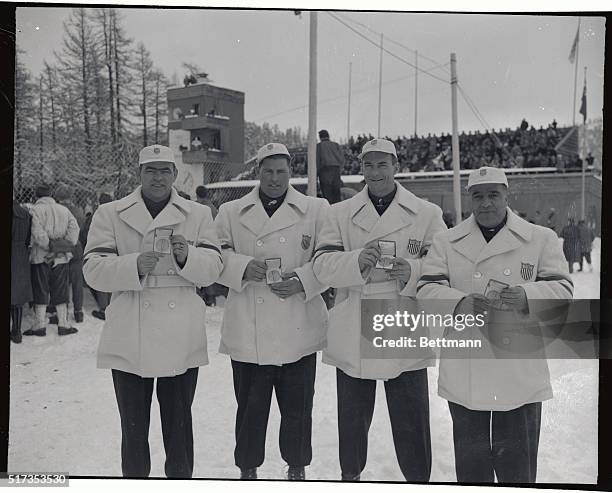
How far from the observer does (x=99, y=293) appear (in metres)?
3.73

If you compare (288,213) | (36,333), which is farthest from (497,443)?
(36,333)

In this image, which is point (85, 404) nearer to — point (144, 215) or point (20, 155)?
point (144, 215)

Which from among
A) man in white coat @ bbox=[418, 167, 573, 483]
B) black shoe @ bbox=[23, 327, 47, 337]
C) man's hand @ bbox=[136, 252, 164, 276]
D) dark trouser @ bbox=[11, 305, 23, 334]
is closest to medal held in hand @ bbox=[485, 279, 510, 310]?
man in white coat @ bbox=[418, 167, 573, 483]

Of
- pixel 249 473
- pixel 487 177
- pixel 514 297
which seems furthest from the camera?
pixel 249 473

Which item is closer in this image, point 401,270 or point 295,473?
point 401,270

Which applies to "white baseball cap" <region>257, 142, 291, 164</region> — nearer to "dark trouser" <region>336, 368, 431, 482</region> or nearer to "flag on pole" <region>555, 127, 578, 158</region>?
"dark trouser" <region>336, 368, 431, 482</region>

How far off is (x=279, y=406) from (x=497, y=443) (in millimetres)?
1279

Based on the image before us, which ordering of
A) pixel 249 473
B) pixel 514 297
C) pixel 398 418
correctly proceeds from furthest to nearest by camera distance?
pixel 249 473, pixel 398 418, pixel 514 297

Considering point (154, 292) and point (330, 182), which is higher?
point (330, 182)

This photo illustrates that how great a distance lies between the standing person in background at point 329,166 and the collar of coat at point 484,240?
718 mm

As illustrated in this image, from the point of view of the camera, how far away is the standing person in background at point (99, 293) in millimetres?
3719

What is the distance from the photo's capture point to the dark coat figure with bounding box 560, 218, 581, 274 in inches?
143

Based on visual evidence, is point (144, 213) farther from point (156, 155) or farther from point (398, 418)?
point (398, 418)

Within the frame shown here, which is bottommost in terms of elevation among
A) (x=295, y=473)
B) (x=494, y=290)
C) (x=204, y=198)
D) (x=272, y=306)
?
(x=295, y=473)
